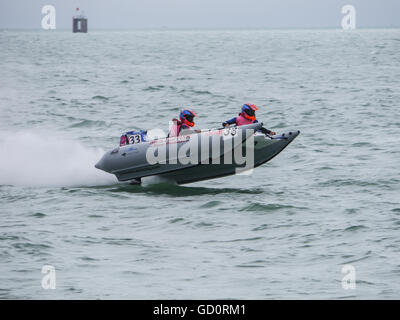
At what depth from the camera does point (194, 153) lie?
48.3ft

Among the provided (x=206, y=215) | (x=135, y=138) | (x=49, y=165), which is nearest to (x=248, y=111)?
(x=135, y=138)

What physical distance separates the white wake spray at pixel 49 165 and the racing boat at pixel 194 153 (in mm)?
1271

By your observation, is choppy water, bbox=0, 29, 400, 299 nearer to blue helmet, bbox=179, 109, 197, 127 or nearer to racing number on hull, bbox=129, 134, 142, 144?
racing number on hull, bbox=129, 134, 142, 144

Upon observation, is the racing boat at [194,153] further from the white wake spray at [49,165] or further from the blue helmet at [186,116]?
the white wake spray at [49,165]

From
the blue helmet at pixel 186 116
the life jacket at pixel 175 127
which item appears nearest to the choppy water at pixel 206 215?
the life jacket at pixel 175 127

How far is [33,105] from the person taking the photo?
104 feet

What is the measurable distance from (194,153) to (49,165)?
4.48 meters

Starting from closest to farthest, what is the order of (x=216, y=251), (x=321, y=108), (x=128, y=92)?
(x=216, y=251), (x=321, y=108), (x=128, y=92)

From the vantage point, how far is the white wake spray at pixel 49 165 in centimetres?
1656

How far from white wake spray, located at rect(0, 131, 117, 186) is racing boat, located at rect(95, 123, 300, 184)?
4.17 ft

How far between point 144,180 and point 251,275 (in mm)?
7066

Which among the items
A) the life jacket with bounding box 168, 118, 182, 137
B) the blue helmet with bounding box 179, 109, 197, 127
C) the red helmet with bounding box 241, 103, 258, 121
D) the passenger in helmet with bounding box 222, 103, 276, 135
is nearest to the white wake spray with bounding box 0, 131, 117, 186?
the life jacket with bounding box 168, 118, 182, 137

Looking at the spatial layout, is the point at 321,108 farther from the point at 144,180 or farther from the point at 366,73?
the point at 366,73

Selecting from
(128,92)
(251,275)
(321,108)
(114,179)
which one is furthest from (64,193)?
(128,92)
